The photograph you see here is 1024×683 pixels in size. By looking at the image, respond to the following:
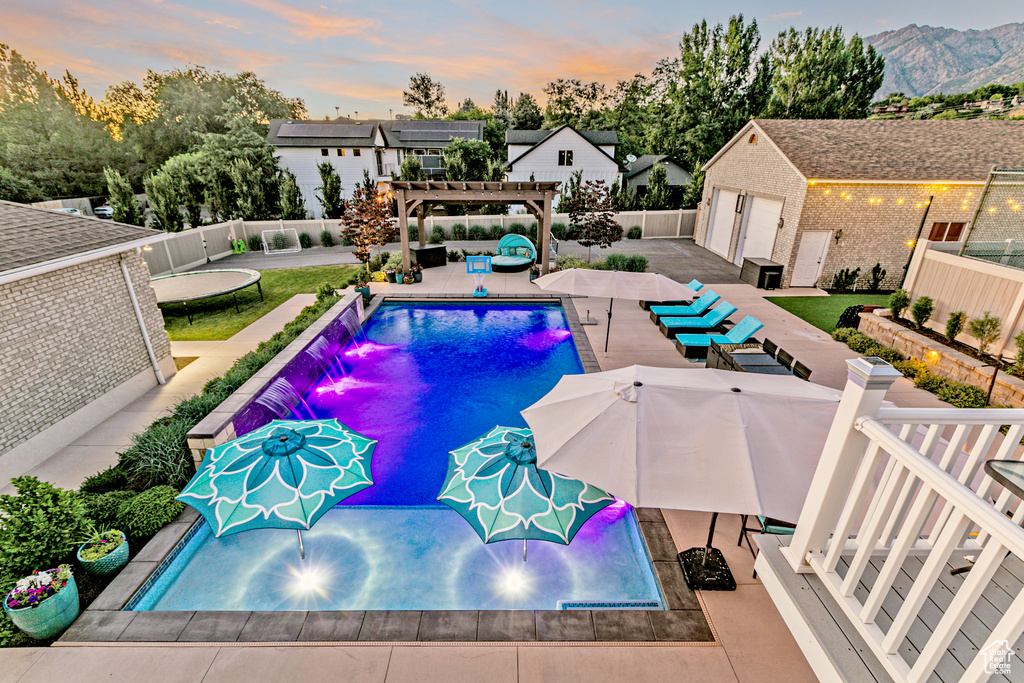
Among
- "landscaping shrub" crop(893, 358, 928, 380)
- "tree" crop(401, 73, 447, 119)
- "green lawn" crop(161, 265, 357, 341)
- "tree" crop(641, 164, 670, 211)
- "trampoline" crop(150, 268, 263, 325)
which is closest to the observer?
"landscaping shrub" crop(893, 358, 928, 380)

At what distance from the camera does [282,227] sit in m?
24.8

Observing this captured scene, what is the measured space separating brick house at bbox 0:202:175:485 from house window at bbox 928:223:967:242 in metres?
24.6

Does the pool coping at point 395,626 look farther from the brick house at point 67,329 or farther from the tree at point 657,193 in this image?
the tree at point 657,193

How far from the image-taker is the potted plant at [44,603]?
4.35 meters

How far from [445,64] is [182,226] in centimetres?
4898

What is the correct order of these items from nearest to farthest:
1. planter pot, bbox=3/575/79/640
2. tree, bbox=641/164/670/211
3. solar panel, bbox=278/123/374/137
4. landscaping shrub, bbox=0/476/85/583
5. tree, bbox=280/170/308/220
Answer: planter pot, bbox=3/575/79/640, landscaping shrub, bbox=0/476/85/583, tree, bbox=280/170/308/220, tree, bbox=641/164/670/211, solar panel, bbox=278/123/374/137

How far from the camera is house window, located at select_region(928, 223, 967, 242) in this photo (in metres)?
16.3

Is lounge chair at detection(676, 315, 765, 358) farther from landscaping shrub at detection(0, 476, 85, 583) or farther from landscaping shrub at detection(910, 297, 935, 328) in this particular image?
landscaping shrub at detection(0, 476, 85, 583)

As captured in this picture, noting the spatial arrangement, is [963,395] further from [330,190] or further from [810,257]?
[330,190]

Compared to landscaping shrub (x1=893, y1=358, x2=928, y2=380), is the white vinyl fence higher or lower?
higher

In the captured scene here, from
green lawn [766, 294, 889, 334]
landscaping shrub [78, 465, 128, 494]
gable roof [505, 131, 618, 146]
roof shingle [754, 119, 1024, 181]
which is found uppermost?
gable roof [505, 131, 618, 146]

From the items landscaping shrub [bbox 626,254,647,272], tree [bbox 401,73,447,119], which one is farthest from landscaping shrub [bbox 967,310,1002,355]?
tree [bbox 401,73,447,119]

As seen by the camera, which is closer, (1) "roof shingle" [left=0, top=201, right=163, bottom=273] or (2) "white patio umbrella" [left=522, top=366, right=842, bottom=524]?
(2) "white patio umbrella" [left=522, top=366, right=842, bottom=524]

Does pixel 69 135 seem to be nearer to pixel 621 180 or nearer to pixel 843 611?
pixel 621 180
